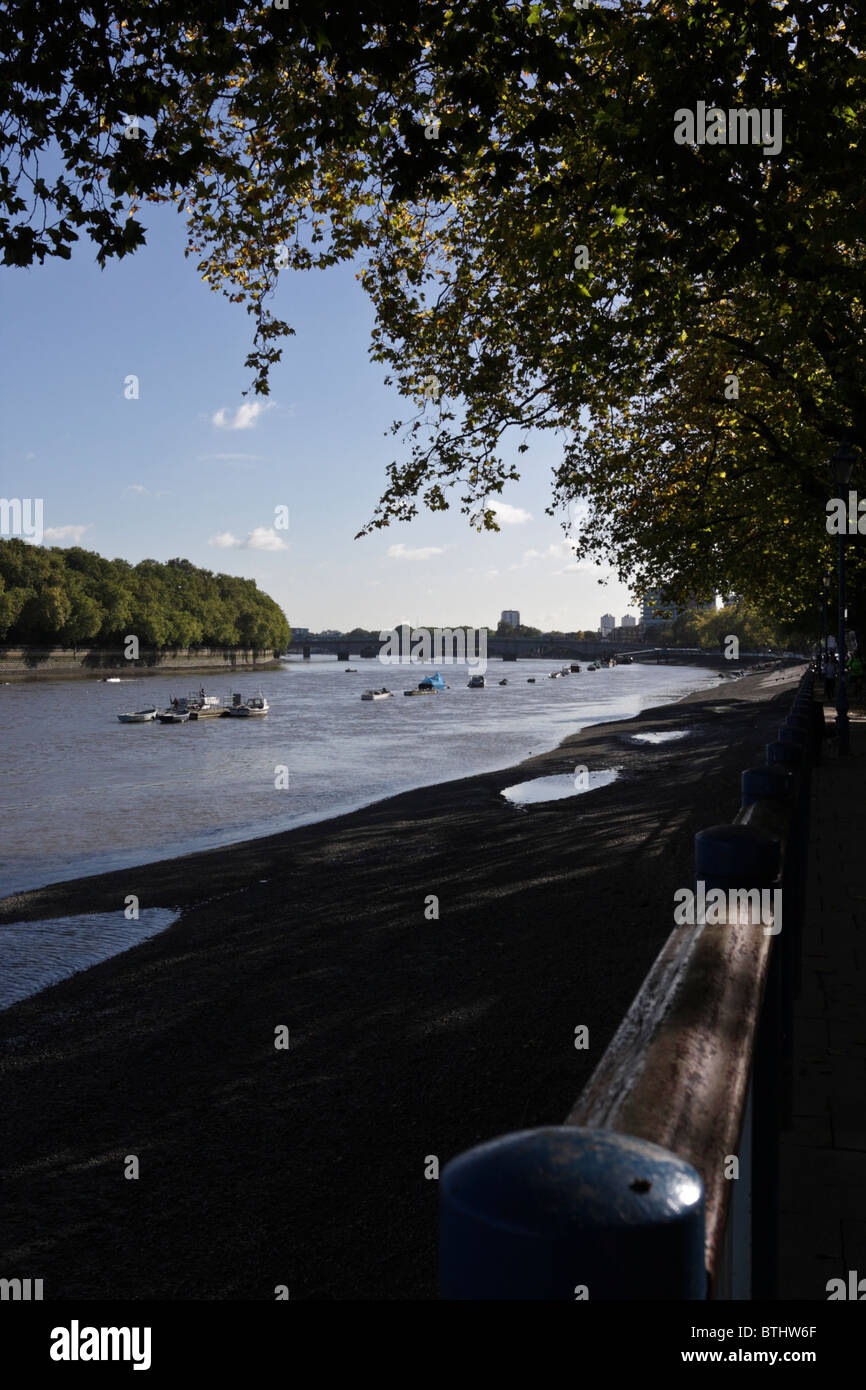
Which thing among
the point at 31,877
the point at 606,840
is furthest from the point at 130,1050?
the point at 31,877

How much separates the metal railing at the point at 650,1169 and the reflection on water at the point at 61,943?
997 centimetres

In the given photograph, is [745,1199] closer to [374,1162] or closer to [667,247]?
[374,1162]

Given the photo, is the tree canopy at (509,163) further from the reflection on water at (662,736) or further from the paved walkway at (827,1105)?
the reflection on water at (662,736)

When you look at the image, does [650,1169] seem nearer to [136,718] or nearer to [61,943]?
[61,943]

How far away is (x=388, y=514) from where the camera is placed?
1421cm

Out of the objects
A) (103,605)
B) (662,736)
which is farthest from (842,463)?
(103,605)

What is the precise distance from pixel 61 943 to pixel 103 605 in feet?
410

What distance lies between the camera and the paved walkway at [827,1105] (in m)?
3.54

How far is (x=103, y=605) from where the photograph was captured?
432ft

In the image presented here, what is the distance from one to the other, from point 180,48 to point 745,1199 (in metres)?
8.82

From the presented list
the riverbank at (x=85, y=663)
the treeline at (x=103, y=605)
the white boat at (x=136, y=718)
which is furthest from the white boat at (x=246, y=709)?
the treeline at (x=103, y=605)
